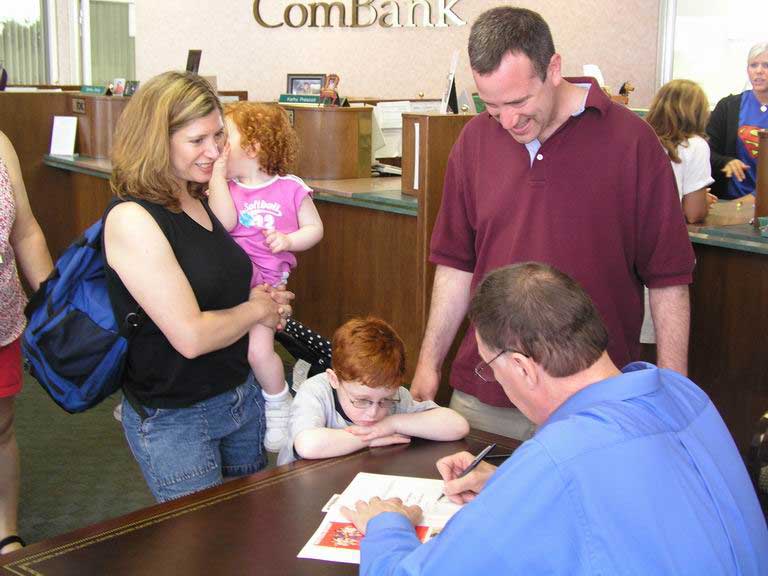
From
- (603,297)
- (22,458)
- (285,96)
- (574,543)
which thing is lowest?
(22,458)

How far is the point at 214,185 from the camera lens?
3.17 metres

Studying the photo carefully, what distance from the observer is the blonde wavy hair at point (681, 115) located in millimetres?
4176

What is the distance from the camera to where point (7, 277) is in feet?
9.05

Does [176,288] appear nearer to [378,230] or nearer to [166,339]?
[166,339]

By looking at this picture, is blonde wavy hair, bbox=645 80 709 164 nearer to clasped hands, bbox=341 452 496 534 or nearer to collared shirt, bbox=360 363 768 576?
clasped hands, bbox=341 452 496 534

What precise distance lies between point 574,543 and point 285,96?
14.0 ft

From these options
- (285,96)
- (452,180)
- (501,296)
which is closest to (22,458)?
(285,96)

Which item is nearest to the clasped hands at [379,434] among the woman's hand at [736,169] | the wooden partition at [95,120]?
the woman's hand at [736,169]

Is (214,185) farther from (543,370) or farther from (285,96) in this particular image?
(285,96)

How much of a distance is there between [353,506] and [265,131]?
72.3 inches

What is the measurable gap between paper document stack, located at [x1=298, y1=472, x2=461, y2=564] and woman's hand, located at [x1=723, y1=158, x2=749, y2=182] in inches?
137

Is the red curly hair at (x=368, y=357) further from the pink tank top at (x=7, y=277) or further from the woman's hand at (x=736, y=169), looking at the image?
the woman's hand at (x=736, y=169)

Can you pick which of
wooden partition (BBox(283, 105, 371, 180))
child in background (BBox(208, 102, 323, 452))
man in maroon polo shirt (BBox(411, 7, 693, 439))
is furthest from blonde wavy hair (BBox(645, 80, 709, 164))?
man in maroon polo shirt (BBox(411, 7, 693, 439))

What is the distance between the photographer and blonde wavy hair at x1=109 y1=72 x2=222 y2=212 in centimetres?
212
